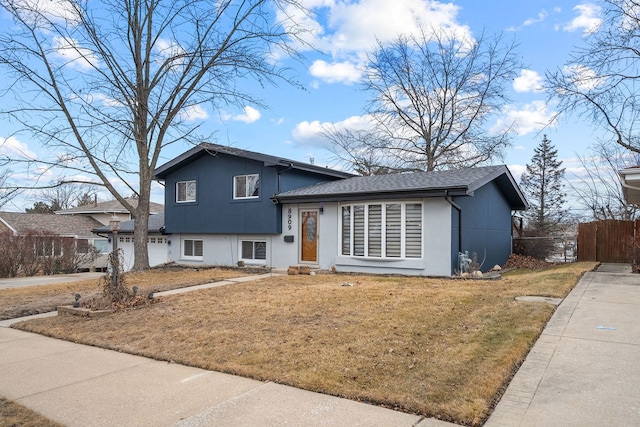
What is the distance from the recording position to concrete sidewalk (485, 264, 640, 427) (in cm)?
335

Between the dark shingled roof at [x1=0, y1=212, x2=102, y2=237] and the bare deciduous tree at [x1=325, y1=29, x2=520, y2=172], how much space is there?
20.5 metres

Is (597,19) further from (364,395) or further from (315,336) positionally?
(364,395)

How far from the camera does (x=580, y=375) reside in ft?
13.5

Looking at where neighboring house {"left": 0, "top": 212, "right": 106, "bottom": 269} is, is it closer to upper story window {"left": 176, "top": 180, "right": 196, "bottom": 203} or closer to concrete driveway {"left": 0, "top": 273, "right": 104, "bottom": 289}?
concrete driveway {"left": 0, "top": 273, "right": 104, "bottom": 289}

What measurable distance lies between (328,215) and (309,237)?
1.24 meters

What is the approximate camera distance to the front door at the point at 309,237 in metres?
14.8

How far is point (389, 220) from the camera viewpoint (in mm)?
12828

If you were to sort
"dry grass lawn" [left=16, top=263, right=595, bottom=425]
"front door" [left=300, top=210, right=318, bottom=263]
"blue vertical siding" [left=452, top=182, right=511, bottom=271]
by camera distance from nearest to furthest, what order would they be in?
"dry grass lawn" [left=16, top=263, right=595, bottom=425], "blue vertical siding" [left=452, top=182, right=511, bottom=271], "front door" [left=300, top=210, right=318, bottom=263]

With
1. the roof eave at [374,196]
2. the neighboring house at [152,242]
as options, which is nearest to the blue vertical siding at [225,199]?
the roof eave at [374,196]

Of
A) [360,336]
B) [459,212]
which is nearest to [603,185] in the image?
[459,212]

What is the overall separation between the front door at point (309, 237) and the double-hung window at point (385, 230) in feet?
4.96

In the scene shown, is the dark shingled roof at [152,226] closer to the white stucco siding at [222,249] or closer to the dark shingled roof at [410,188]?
the white stucco siding at [222,249]

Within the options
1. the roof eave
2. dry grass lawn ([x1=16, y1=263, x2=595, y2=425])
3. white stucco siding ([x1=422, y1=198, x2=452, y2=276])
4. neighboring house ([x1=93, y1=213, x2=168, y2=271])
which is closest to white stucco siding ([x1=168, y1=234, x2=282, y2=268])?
neighboring house ([x1=93, y1=213, x2=168, y2=271])

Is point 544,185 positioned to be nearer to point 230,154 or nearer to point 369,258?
point 369,258
